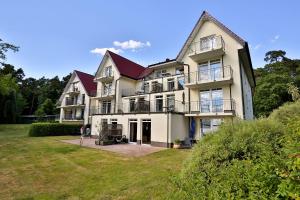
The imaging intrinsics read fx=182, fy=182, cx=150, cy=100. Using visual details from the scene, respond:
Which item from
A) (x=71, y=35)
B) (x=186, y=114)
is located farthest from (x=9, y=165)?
(x=186, y=114)

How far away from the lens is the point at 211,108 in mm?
17406

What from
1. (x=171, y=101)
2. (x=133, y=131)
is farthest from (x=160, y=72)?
(x=133, y=131)

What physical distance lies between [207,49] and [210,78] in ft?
9.71

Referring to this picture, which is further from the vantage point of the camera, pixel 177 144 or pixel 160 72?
pixel 160 72

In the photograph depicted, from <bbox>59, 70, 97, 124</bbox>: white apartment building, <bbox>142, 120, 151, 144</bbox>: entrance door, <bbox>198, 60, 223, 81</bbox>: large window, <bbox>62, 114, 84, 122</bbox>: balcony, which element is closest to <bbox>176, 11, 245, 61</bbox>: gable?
<bbox>198, 60, 223, 81</bbox>: large window

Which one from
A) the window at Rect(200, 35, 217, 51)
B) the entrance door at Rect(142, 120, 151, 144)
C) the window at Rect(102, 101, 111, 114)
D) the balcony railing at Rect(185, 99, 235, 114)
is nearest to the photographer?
the balcony railing at Rect(185, 99, 235, 114)

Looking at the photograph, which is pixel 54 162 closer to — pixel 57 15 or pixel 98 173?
pixel 98 173

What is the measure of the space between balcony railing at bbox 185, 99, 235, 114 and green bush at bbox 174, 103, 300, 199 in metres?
11.7

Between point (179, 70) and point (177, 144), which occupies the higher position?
point (179, 70)

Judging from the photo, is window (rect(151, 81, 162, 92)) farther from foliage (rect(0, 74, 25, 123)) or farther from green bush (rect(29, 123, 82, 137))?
foliage (rect(0, 74, 25, 123))

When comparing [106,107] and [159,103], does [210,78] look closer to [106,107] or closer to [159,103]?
[159,103]

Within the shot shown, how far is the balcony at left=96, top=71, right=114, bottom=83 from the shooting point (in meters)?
28.1

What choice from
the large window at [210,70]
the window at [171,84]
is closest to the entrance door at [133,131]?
the window at [171,84]

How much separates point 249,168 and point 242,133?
5.58ft
